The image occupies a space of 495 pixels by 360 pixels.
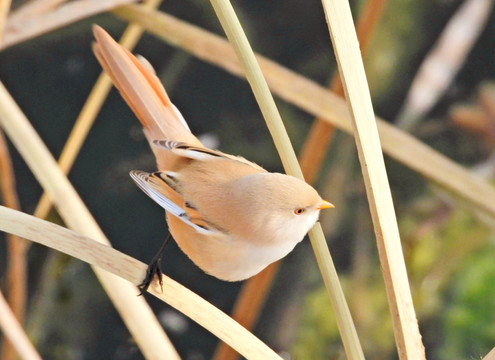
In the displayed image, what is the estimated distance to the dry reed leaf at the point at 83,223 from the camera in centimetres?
96

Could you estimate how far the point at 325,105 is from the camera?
1.49 meters

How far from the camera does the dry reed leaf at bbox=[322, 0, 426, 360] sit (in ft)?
2.62

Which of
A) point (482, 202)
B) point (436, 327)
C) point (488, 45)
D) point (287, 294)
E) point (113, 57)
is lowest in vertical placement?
point (287, 294)

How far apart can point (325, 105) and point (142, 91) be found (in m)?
0.46

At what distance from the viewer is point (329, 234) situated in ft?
6.25

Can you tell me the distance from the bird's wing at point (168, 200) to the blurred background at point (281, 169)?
0.71 metres

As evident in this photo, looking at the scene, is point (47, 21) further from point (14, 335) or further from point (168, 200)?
point (14, 335)

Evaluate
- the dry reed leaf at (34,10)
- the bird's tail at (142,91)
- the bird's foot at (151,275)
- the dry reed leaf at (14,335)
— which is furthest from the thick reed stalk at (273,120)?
the dry reed leaf at (34,10)

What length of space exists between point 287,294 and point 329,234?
213mm

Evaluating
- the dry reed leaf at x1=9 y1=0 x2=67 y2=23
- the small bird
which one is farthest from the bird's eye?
the dry reed leaf at x1=9 y1=0 x2=67 y2=23

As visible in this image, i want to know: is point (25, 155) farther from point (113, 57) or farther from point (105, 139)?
point (105, 139)

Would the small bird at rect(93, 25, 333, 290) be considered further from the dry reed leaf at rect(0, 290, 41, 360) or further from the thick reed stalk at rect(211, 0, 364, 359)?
the dry reed leaf at rect(0, 290, 41, 360)

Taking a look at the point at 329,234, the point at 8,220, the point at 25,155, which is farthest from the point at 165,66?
the point at 8,220

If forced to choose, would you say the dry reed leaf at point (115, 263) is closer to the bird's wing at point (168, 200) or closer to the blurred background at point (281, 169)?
the bird's wing at point (168, 200)
